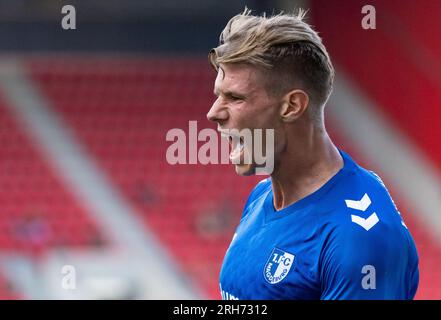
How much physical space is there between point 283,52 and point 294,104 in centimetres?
13

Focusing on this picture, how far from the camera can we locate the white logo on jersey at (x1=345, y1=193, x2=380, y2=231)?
1867 millimetres

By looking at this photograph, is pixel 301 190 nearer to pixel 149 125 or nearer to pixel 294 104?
pixel 294 104

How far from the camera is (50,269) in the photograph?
7.38 metres

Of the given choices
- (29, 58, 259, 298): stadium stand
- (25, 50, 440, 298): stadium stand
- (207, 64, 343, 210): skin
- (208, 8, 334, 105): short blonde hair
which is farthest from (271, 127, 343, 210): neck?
→ (29, 58, 259, 298): stadium stand

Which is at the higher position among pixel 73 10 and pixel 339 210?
pixel 73 10

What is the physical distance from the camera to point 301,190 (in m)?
2.10

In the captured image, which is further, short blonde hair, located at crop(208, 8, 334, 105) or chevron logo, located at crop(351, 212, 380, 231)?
short blonde hair, located at crop(208, 8, 334, 105)

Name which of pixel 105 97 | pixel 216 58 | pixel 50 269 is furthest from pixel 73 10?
pixel 216 58

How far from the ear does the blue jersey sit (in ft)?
0.63

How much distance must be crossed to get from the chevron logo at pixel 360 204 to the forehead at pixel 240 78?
36cm

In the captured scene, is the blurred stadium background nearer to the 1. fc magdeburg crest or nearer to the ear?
the 1. fc magdeburg crest

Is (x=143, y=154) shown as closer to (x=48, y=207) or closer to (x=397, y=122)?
(x=48, y=207)

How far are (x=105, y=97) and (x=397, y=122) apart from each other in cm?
303

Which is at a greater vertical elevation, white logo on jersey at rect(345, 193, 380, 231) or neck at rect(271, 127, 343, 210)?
neck at rect(271, 127, 343, 210)
